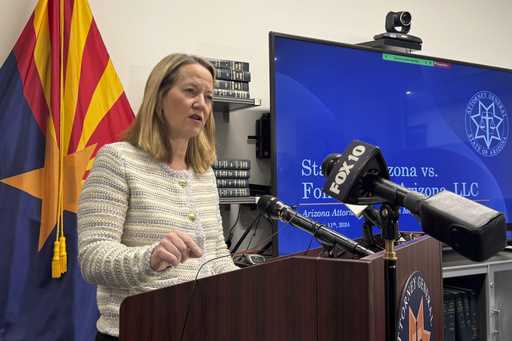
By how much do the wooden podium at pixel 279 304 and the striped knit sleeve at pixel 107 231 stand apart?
0.08 m

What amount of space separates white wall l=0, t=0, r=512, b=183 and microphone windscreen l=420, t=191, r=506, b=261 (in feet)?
6.91

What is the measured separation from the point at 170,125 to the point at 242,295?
666mm

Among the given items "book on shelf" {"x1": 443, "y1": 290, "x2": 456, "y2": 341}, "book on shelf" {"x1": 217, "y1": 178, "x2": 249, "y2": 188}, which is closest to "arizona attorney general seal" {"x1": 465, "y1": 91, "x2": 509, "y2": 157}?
"book on shelf" {"x1": 443, "y1": 290, "x2": 456, "y2": 341}

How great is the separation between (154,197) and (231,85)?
4.71ft

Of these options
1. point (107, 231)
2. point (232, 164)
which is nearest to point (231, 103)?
point (232, 164)

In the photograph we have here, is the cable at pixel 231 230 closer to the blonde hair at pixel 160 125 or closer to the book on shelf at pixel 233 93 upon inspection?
the book on shelf at pixel 233 93

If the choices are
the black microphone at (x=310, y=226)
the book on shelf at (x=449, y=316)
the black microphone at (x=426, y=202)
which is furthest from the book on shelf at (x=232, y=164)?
the black microphone at (x=426, y=202)

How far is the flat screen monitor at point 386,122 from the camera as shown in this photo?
2.71 metres

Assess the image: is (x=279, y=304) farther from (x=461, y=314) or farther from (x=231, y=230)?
(x=461, y=314)

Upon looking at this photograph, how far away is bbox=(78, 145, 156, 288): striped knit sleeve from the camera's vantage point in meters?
1.04

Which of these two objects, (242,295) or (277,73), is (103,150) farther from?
(277,73)

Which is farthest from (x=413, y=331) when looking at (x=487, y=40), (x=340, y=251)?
(x=487, y=40)

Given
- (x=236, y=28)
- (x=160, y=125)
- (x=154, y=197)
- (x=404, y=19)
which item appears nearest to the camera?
(x=154, y=197)

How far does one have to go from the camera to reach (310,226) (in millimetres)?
1273
